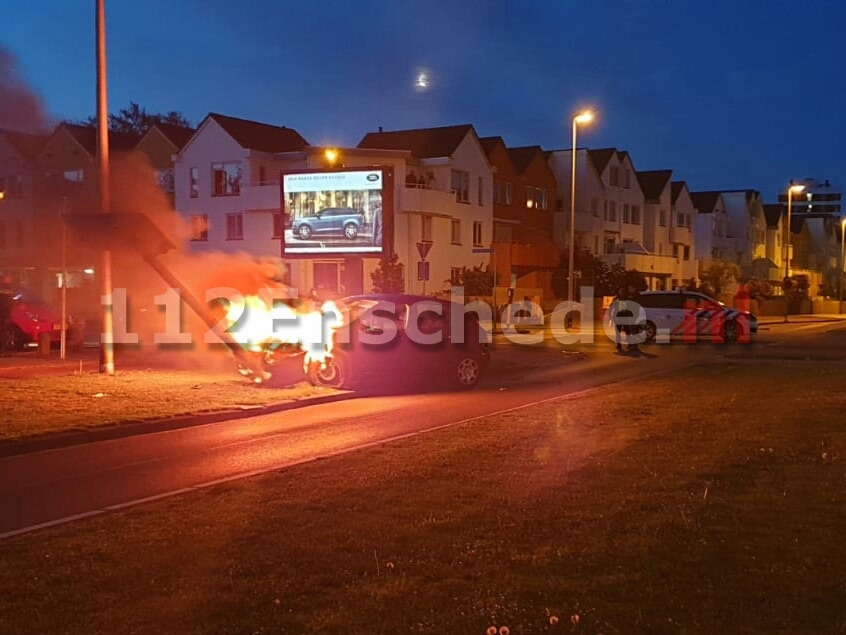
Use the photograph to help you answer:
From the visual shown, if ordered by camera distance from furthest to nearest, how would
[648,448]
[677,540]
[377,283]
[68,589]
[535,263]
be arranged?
[535,263] < [377,283] < [648,448] < [677,540] < [68,589]

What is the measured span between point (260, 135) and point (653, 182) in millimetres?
34793

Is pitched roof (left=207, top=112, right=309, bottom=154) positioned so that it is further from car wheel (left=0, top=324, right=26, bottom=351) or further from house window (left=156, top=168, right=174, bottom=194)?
car wheel (left=0, top=324, right=26, bottom=351)

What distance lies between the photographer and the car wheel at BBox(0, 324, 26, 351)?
2289 cm

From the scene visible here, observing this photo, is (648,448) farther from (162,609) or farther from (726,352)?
(726,352)

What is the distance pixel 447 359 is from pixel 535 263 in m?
32.6

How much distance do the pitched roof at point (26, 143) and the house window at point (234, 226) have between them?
43.9 ft

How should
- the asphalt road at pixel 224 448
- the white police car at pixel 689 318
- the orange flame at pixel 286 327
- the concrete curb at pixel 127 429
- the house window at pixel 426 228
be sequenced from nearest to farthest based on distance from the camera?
the asphalt road at pixel 224 448
the concrete curb at pixel 127 429
the orange flame at pixel 286 327
the white police car at pixel 689 318
the house window at pixel 426 228

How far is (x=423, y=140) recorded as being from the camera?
152ft

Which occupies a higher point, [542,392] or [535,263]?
[535,263]

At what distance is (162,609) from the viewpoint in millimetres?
4617

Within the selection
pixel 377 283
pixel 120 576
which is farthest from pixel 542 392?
pixel 377 283

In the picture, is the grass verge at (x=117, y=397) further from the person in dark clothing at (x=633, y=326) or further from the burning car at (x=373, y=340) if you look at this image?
Result: the person in dark clothing at (x=633, y=326)

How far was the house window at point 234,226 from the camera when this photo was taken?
45.0m

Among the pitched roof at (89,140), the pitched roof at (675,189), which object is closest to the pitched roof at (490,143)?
the pitched roof at (89,140)
